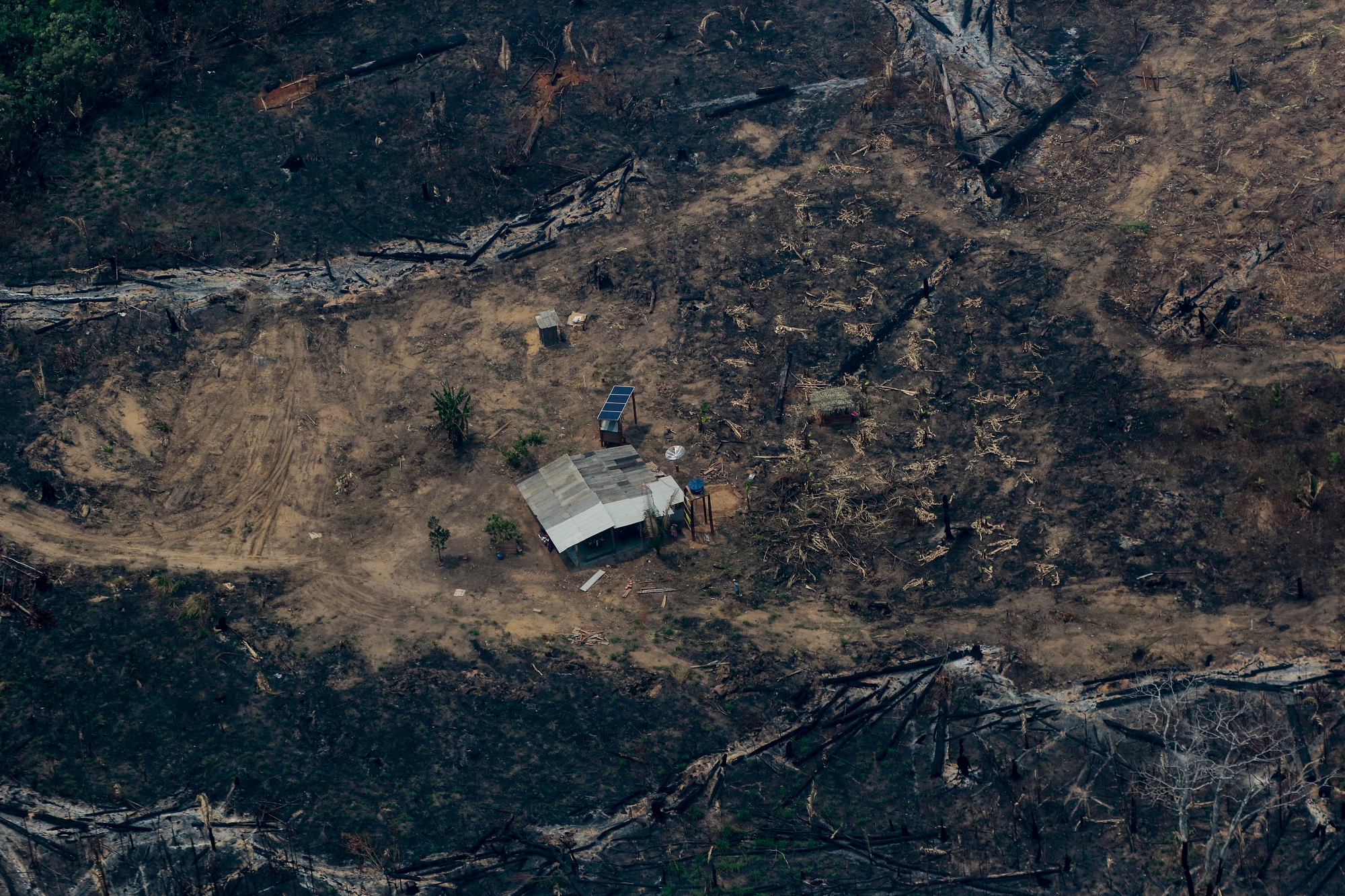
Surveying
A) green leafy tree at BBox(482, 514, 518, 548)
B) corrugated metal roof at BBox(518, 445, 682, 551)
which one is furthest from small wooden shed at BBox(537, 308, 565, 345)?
green leafy tree at BBox(482, 514, 518, 548)

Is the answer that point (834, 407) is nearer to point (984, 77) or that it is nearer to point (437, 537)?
point (437, 537)

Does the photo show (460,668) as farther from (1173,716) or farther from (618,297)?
(1173,716)

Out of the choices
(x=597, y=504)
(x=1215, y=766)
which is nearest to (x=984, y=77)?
(x=597, y=504)

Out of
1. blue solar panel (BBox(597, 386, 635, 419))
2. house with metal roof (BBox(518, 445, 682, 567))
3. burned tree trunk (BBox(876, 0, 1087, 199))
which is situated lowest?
house with metal roof (BBox(518, 445, 682, 567))

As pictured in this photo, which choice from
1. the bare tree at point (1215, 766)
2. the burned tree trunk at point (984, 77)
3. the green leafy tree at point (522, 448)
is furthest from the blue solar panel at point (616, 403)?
the bare tree at point (1215, 766)

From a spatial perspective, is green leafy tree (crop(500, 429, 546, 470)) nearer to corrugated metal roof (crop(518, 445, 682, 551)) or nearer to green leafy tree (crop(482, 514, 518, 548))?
corrugated metal roof (crop(518, 445, 682, 551))

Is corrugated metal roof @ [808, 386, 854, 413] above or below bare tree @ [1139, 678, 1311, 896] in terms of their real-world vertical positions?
above

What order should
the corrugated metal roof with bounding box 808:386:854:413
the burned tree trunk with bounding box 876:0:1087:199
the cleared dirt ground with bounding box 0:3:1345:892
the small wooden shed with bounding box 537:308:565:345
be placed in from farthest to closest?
the burned tree trunk with bounding box 876:0:1087:199
the small wooden shed with bounding box 537:308:565:345
the corrugated metal roof with bounding box 808:386:854:413
the cleared dirt ground with bounding box 0:3:1345:892

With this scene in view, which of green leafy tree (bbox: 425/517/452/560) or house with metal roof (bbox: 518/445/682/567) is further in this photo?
green leafy tree (bbox: 425/517/452/560)
